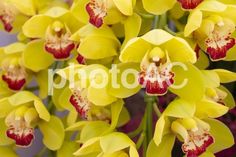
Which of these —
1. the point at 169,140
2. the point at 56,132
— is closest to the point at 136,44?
the point at 169,140

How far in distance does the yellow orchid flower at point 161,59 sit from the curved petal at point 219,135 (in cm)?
11

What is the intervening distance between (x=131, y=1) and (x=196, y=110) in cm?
20

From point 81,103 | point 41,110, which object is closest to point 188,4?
point 81,103

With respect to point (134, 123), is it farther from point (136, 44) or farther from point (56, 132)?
point (136, 44)

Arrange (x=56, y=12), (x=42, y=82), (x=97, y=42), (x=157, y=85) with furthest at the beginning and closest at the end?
(x=42, y=82) → (x=56, y=12) → (x=97, y=42) → (x=157, y=85)

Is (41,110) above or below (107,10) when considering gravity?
below

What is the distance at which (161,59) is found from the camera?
816 millimetres

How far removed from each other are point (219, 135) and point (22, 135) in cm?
35

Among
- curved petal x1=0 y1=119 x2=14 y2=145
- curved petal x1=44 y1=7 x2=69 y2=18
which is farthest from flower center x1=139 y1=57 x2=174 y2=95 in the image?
curved petal x1=0 y1=119 x2=14 y2=145

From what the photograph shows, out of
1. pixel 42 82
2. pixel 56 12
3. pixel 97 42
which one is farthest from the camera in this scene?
pixel 42 82

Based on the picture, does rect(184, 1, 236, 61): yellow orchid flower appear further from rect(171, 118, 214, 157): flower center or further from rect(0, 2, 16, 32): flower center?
rect(0, 2, 16, 32): flower center

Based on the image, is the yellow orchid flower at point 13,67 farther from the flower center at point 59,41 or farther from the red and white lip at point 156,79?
the red and white lip at point 156,79

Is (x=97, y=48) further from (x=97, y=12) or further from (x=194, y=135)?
(x=194, y=135)

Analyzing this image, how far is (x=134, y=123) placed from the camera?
1.15 meters
